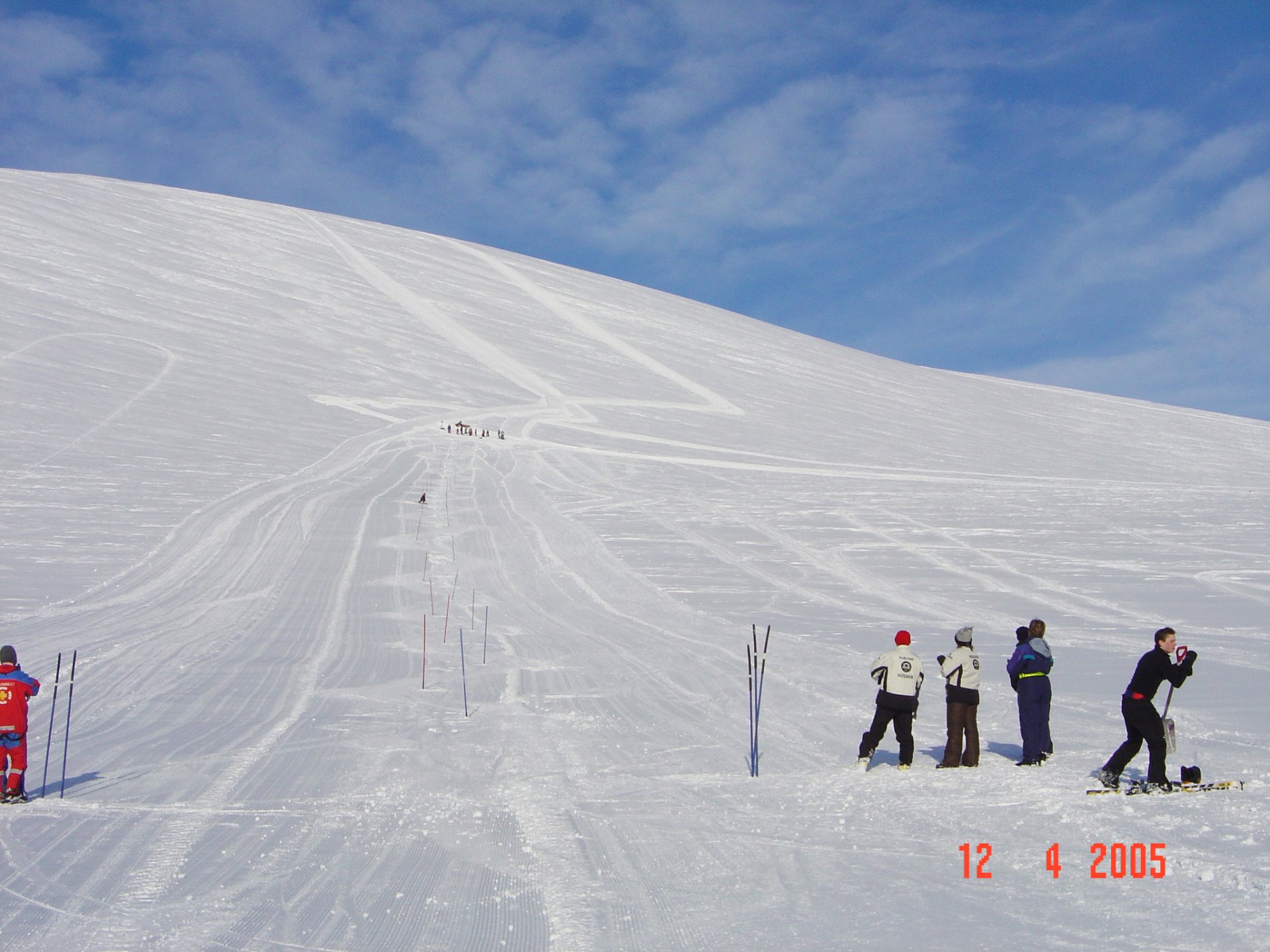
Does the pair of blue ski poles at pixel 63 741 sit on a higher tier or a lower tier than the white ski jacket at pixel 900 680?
lower

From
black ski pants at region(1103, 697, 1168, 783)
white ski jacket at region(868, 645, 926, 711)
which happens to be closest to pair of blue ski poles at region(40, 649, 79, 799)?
white ski jacket at region(868, 645, 926, 711)

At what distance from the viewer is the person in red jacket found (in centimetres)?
623

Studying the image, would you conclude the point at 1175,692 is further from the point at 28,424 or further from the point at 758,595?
the point at 28,424

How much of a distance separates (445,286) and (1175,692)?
1785 inches

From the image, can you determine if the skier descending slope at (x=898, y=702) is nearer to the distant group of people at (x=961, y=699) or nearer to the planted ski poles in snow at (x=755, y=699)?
the distant group of people at (x=961, y=699)

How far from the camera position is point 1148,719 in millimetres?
6297

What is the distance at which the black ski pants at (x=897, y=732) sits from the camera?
7.12 meters

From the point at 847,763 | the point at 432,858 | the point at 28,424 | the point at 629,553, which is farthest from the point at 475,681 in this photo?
the point at 28,424

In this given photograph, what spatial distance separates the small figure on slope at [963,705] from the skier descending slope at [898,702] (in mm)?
239

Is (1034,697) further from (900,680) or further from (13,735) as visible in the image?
(13,735)

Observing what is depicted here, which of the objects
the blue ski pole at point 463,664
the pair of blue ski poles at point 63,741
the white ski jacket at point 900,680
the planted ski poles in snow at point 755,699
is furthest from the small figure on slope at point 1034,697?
the pair of blue ski poles at point 63,741

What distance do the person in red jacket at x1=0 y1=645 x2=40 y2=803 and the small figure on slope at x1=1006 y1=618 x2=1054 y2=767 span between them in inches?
256

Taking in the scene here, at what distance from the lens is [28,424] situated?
23375 mm

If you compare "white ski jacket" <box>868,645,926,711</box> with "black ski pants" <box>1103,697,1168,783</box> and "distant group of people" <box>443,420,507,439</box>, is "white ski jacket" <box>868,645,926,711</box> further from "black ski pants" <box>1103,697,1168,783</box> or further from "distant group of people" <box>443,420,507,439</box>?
"distant group of people" <box>443,420,507,439</box>
